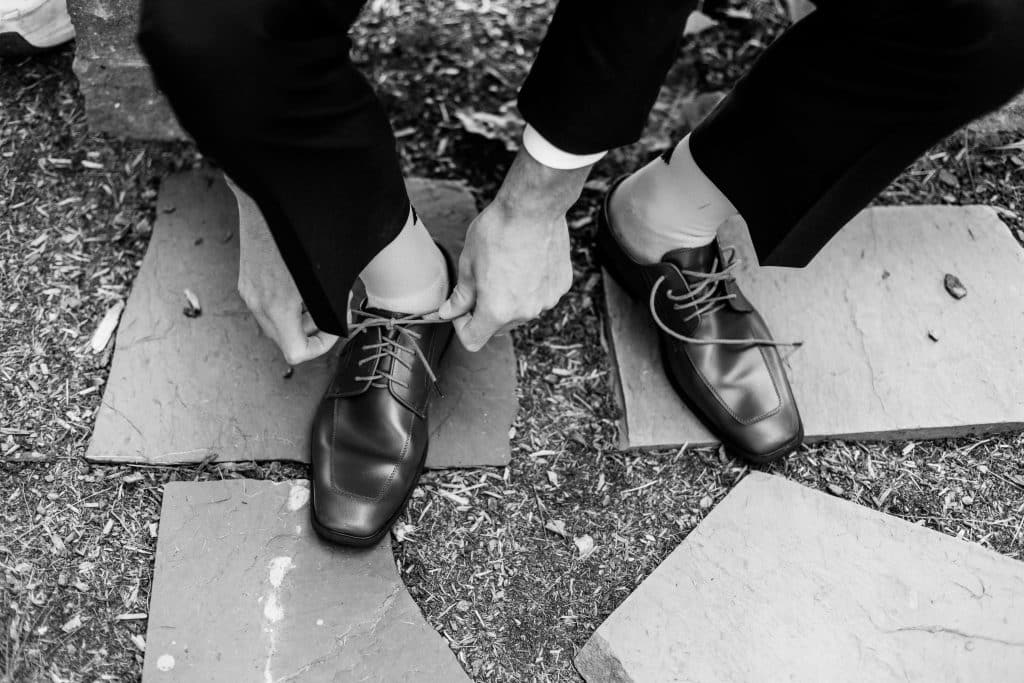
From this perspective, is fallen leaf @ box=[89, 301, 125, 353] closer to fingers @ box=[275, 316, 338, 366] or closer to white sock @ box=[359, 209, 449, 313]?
fingers @ box=[275, 316, 338, 366]

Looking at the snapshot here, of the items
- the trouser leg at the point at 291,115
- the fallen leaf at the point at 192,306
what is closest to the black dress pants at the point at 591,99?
the trouser leg at the point at 291,115

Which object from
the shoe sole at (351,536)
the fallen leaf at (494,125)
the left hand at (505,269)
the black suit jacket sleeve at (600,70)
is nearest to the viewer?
the black suit jacket sleeve at (600,70)

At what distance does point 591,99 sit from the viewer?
1.15 meters

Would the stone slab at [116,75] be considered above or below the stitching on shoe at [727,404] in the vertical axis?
above

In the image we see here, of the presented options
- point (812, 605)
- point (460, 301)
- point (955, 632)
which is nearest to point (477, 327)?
point (460, 301)

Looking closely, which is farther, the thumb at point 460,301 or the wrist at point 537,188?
the thumb at point 460,301

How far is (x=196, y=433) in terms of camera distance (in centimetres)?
159

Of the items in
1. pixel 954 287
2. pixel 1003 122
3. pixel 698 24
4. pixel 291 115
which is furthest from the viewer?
pixel 698 24

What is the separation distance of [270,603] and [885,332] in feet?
4.71

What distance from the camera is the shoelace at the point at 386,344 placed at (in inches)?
59.4

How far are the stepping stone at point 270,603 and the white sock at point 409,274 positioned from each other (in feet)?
1.40

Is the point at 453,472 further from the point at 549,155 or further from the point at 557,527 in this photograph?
the point at 549,155

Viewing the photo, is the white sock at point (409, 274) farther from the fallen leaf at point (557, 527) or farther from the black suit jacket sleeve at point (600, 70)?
the fallen leaf at point (557, 527)

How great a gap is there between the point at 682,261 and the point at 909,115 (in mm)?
529
